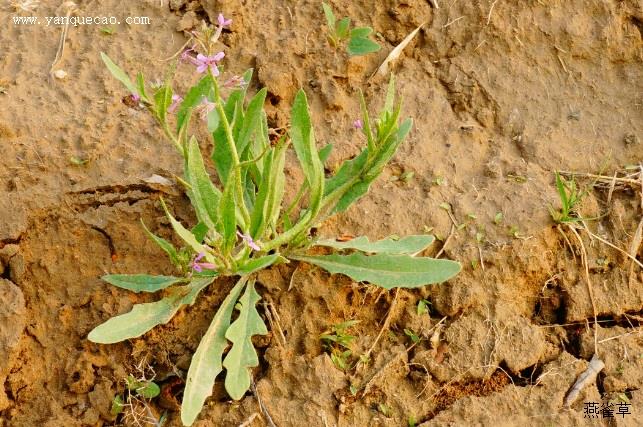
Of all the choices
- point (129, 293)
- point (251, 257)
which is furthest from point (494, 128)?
point (129, 293)

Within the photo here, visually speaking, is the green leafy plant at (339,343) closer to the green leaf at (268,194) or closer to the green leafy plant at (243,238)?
the green leafy plant at (243,238)

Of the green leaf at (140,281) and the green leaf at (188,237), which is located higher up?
the green leaf at (188,237)

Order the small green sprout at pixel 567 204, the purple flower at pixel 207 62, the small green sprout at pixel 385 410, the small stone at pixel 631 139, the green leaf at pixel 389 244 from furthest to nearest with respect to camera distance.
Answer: the small stone at pixel 631 139, the small green sprout at pixel 567 204, the green leaf at pixel 389 244, the small green sprout at pixel 385 410, the purple flower at pixel 207 62

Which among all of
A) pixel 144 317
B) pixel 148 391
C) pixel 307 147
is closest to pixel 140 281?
pixel 144 317

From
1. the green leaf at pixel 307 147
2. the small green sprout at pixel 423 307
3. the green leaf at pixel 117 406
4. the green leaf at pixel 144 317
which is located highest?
the green leaf at pixel 307 147

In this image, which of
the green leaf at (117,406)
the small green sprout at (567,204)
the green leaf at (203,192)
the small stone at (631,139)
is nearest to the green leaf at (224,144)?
the green leaf at (203,192)

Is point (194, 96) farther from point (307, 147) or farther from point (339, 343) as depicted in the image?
point (339, 343)

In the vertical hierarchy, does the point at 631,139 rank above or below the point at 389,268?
above
